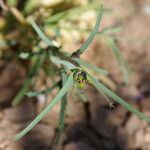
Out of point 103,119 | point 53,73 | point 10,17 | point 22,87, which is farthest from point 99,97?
point 10,17

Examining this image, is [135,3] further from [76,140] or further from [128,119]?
[76,140]

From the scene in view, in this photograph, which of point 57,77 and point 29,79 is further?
point 57,77

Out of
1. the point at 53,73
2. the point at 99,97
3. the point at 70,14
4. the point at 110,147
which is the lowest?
the point at 110,147
